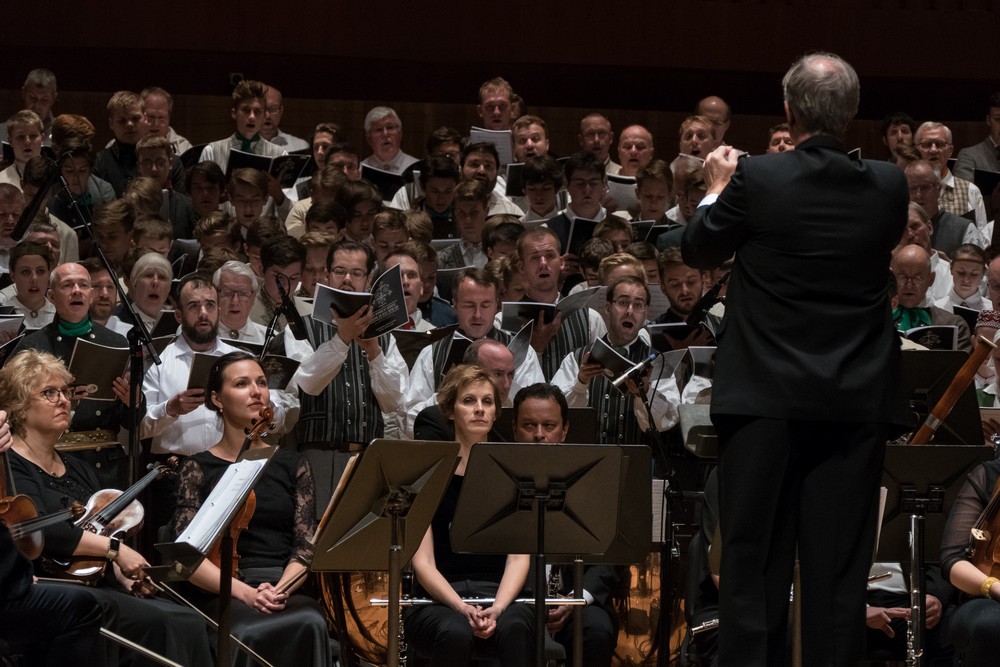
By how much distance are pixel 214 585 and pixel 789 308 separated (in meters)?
2.25

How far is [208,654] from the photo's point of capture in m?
4.48

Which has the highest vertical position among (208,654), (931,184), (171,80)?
(171,80)

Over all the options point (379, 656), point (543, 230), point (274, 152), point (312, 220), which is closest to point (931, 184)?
point (543, 230)

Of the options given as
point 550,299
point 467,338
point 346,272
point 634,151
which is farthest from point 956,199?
point 346,272

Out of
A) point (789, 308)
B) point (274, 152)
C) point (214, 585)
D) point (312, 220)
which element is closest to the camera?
point (789, 308)

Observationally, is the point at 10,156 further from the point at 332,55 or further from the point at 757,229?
the point at 757,229

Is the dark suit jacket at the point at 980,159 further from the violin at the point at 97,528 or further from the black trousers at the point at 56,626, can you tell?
the black trousers at the point at 56,626

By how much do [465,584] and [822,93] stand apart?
2.26 metres

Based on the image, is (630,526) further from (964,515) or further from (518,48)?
(518,48)

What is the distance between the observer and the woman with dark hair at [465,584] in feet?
14.6

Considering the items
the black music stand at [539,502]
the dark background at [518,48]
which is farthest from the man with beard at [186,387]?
the dark background at [518,48]

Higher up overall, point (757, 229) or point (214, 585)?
point (757, 229)

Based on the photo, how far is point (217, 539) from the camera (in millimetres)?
3766

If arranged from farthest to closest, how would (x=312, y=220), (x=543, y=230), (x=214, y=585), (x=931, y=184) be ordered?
(x=931, y=184), (x=312, y=220), (x=543, y=230), (x=214, y=585)
